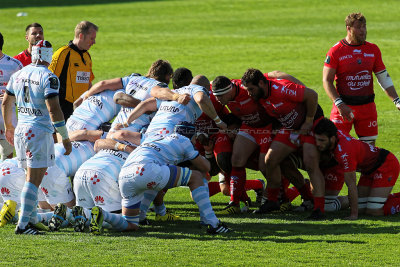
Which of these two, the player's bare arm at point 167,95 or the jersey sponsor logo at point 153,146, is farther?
the player's bare arm at point 167,95

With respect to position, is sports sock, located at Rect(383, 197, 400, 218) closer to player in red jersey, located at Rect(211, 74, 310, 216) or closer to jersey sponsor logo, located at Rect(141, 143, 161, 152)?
player in red jersey, located at Rect(211, 74, 310, 216)

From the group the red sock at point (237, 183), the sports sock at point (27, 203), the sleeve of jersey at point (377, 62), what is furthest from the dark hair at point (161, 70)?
the sleeve of jersey at point (377, 62)

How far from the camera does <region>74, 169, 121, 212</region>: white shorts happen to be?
872cm

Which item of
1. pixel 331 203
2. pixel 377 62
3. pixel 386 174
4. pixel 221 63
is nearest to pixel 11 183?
pixel 331 203

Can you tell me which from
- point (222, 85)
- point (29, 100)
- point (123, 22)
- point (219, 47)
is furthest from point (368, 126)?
point (123, 22)

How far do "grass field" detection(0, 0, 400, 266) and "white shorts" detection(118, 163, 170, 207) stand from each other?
482mm

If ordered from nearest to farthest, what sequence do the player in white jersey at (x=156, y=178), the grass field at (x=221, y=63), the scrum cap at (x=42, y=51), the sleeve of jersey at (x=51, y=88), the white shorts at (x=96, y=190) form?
the grass field at (x=221, y=63)
the sleeve of jersey at (x=51, y=88)
the player in white jersey at (x=156, y=178)
the scrum cap at (x=42, y=51)
the white shorts at (x=96, y=190)

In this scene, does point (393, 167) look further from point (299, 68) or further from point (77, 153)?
point (299, 68)

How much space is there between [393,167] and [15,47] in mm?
16954

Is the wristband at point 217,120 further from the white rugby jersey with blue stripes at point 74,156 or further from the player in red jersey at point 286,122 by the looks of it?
the white rugby jersey with blue stripes at point 74,156

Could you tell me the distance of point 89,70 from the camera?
11.4 m

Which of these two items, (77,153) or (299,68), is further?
(299,68)

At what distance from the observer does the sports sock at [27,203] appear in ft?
26.4

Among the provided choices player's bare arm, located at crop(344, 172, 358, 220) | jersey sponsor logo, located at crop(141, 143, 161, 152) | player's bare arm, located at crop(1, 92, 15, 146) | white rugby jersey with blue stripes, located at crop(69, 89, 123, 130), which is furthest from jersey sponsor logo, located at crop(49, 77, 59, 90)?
player's bare arm, located at crop(344, 172, 358, 220)
